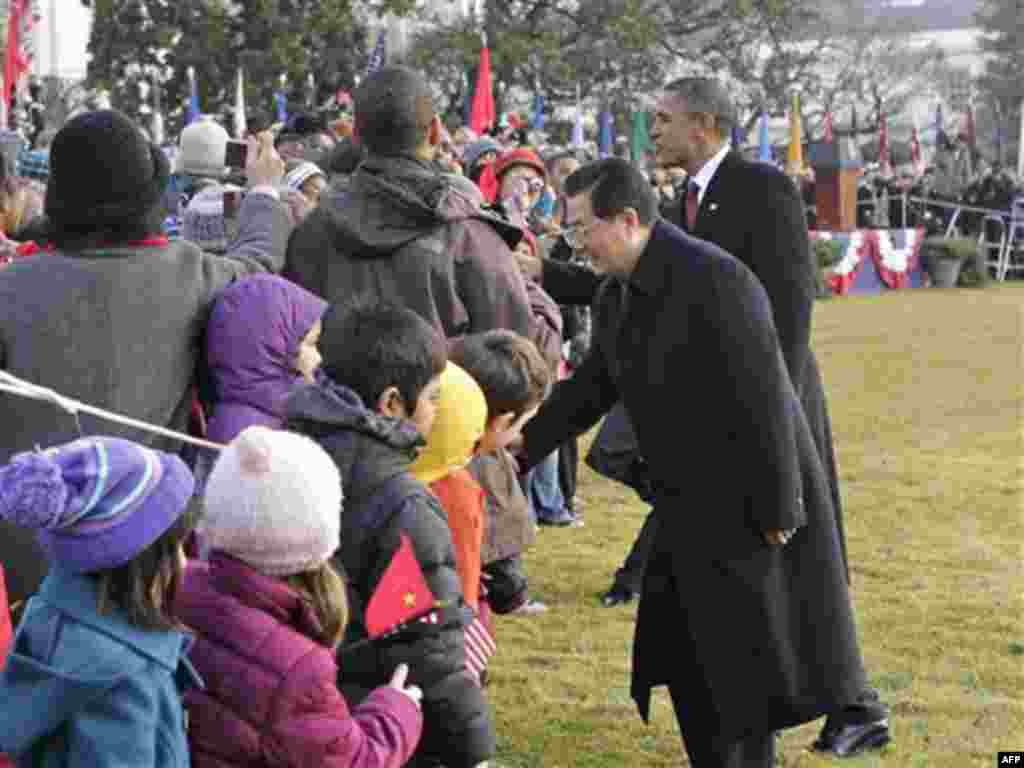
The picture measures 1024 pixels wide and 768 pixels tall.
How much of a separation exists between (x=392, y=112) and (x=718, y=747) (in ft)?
6.29

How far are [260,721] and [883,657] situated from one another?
4.22 meters

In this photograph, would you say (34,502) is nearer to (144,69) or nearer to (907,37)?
(144,69)

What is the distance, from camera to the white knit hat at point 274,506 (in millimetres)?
2941

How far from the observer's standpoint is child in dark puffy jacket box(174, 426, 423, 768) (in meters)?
2.91

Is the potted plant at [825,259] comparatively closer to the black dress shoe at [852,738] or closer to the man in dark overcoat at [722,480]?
the black dress shoe at [852,738]

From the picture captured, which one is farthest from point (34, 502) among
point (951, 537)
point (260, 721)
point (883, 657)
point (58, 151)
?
point (951, 537)

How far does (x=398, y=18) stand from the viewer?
29328 millimetres

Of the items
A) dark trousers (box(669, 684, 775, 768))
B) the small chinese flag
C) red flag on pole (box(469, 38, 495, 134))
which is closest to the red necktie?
dark trousers (box(669, 684, 775, 768))

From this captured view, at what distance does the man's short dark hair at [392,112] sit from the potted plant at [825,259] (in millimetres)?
21212

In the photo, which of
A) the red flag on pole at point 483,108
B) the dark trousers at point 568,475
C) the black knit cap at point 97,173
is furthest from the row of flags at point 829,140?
the black knit cap at point 97,173

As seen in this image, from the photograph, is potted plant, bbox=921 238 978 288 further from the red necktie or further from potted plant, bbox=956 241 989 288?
the red necktie

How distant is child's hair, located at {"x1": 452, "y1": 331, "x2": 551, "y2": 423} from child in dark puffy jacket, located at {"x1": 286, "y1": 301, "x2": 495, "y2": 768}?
2.15ft

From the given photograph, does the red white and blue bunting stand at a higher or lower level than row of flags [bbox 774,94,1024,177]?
lower

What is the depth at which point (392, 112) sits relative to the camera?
15.9ft
